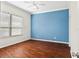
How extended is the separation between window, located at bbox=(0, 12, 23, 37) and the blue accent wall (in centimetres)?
180

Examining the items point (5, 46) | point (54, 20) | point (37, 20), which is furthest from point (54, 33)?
point (5, 46)

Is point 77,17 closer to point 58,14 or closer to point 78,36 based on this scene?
point 78,36

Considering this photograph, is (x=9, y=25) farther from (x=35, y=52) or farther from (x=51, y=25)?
(x=51, y=25)

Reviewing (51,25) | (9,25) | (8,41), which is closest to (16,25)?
(9,25)

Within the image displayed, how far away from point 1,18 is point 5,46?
5.01ft

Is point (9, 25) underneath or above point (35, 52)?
above

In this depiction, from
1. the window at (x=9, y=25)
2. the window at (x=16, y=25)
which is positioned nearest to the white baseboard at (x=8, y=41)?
the window at (x=9, y=25)

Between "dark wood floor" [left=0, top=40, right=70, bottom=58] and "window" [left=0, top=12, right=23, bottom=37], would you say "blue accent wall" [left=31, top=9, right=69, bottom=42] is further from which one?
"window" [left=0, top=12, right=23, bottom=37]

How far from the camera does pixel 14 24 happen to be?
552 centimetres

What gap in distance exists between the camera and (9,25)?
500cm

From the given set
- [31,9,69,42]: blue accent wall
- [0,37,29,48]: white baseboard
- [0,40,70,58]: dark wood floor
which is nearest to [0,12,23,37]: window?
[0,37,29,48]: white baseboard

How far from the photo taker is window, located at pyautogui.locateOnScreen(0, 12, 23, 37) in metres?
4.54

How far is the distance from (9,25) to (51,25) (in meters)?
3.07

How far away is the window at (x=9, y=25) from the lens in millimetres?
4537
